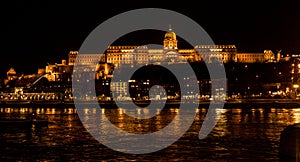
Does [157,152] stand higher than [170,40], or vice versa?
[170,40]

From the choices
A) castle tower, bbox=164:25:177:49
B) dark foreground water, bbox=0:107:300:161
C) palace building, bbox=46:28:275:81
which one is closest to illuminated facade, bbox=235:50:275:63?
palace building, bbox=46:28:275:81

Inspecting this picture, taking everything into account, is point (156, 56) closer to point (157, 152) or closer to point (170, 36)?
point (170, 36)

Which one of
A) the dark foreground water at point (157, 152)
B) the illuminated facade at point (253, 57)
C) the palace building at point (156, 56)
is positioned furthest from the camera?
the illuminated facade at point (253, 57)

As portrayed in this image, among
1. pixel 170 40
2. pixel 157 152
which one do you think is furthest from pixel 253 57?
pixel 157 152

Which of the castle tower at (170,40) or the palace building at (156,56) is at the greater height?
the castle tower at (170,40)

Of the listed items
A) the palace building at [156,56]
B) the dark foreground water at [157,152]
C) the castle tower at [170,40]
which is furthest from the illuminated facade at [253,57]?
the dark foreground water at [157,152]

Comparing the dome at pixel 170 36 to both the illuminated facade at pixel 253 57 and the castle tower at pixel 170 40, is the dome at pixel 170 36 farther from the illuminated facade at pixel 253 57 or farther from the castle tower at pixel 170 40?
the illuminated facade at pixel 253 57

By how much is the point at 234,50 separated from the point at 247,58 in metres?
4.03

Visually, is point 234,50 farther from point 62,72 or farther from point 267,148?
point 267,148

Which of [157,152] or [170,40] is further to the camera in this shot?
[170,40]

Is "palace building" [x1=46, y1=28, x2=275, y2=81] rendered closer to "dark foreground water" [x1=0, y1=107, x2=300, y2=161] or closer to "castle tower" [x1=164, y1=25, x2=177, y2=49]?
"castle tower" [x1=164, y1=25, x2=177, y2=49]

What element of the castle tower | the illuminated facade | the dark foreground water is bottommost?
the dark foreground water

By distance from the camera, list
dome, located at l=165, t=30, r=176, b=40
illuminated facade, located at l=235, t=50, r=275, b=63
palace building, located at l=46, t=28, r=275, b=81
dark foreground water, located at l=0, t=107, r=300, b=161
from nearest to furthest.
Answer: dark foreground water, located at l=0, t=107, r=300, b=161, palace building, located at l=46, t=28, r=275, b=81, illuminated facade, located at l=235, t=50, r=275, b=63, dome, located at l=165, t=30, r=176, b=40

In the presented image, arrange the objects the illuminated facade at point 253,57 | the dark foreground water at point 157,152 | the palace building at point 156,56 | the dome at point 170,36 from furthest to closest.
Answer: the dome at point 170,36 < the illuminated facade at point 253,57 < the palace building at point 156,56 < the dark foreground water at point 157,152
